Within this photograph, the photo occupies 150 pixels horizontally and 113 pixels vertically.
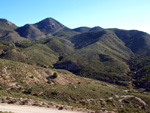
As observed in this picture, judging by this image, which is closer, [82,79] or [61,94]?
[61,94]

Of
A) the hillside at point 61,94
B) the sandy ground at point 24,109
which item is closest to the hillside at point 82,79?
the hillside at point 61,94

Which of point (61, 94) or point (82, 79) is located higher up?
point (61, 94)

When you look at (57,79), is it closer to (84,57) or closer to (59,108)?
(59,108)

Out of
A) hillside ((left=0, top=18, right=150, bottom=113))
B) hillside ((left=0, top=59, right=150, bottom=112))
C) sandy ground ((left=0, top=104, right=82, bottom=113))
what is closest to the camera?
sandy ground ((left=0, top=104, right=82, bottom=113))

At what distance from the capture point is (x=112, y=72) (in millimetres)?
62125

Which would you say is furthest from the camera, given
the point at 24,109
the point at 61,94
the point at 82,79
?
the point at 82,79

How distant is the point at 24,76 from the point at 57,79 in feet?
32.8

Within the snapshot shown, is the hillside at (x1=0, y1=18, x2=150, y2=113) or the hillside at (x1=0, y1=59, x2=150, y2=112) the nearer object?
the hillside at (x1=0, y1=59, x2=150, y2=112)

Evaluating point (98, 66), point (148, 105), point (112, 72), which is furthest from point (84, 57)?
point (148, 105)

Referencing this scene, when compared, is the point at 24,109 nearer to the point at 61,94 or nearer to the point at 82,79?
the point at 61,94

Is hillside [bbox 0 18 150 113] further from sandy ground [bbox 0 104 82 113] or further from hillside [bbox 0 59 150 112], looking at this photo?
sandy ground [bbox 0 104 82 113]

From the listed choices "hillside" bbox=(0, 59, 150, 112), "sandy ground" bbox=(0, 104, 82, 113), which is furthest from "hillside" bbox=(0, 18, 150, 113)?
"sandy ground" bbox=(0, 104, 82, 113)


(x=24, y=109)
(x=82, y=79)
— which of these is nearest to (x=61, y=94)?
(x=24, y=109)

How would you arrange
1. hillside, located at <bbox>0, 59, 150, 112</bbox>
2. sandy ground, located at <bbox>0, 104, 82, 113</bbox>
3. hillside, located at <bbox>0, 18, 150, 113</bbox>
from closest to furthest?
sandy ground, located at <bbox>0, 104, 82, 113</bbox>, hillside, located at <bbox>0, 59, 150, 112</bbox>, hillside, located at <bbox>0, 18, 150, 113</bbox>
